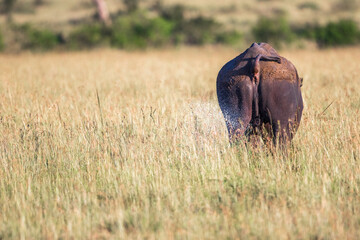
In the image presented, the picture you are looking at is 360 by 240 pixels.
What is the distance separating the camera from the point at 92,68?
1209 cm

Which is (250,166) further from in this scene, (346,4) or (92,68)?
(346,4)

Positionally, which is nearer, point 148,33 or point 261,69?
point 261,69

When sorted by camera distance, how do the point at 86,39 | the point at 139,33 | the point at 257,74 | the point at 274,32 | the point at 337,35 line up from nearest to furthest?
the point at 257,74 < the point at 337,35 < the point at 86,39 < the point at 274,32 < the point at 139,33

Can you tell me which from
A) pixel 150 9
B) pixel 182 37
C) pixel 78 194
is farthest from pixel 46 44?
pixel 150 9

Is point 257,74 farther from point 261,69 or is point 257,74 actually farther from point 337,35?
point 337,35

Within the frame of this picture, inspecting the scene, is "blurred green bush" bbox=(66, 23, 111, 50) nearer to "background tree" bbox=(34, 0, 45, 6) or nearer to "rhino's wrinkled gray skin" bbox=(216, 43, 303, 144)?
"rhino's wrinkled gray skin" bbox=(216, 43, 303, 144)

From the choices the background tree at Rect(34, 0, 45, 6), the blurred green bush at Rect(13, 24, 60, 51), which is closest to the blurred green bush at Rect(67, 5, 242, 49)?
the blurred green bush at Rect(13, 24, 60, 51)

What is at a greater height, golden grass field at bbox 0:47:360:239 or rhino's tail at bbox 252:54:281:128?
rhino's tail at bbox 252:54:281:128

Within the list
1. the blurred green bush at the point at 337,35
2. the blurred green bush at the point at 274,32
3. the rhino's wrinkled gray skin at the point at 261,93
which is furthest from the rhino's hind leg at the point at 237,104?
the blurred green bush at the point at 337,35

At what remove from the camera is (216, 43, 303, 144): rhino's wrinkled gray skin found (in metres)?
3.94

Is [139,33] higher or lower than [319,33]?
higher

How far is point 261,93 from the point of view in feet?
13.0

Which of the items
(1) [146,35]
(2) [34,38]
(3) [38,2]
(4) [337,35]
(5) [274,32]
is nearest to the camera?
(4) [337,35]

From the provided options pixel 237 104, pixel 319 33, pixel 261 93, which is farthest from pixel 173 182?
pixel 319 33
